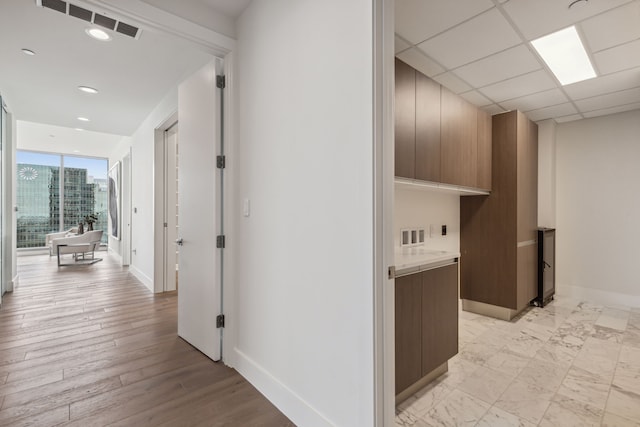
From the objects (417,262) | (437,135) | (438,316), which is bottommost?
(438,316)

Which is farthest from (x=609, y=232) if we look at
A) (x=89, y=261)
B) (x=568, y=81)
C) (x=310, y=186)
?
(x=89, y=261)

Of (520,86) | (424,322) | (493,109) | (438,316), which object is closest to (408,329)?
(424,322)

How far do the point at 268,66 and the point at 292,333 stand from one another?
5.49ft

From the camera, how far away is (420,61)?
2598 mm

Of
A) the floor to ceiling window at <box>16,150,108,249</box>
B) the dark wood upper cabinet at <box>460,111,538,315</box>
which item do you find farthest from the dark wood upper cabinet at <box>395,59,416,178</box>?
the floor to ceiling window at <box>16,150,108,249</box>

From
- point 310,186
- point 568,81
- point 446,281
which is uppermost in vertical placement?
point 568,81

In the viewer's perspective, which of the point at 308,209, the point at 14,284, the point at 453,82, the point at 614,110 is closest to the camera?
the point at 308,209

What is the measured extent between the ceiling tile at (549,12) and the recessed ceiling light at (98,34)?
304 centimetres

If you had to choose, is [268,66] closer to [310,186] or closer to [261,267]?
[310,186]

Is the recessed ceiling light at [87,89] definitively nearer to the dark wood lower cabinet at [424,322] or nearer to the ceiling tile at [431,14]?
the ceiling tile at [431,14]

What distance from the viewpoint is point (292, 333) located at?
5.64 ft

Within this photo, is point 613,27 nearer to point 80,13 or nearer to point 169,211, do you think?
point 80,13

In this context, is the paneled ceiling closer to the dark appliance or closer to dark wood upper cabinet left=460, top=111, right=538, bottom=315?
dark wood upper cabinet left=460, top=111, right=538, bottom=315

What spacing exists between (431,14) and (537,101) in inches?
90.8
